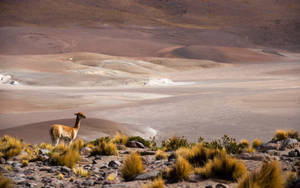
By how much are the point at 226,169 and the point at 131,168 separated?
5.08 ft

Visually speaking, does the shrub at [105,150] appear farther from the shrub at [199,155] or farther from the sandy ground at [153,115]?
the sandy ground at [153,115]

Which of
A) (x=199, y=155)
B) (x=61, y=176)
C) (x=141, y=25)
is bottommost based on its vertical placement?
(x=61, y=176)

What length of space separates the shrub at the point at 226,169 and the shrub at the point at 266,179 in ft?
2.50

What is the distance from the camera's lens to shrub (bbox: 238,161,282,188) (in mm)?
4676

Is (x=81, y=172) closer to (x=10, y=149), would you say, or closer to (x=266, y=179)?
(x=10, y=149)

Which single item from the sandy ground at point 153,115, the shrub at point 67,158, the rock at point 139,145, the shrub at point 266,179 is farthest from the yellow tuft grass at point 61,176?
the sandy ground at point 153,115

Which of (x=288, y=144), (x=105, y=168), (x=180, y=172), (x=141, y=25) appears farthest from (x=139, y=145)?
(x=141, y=25)

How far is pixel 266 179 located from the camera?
480cm

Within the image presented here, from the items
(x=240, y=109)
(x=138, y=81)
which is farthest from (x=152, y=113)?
(x=138, y=81)

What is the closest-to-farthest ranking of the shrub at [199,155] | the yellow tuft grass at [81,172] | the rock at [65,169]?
the yellow tuft grass at [81,172] → the shrub at [199,155] → the rock at [65,169]

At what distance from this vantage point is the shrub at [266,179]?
Answer: 4676mm

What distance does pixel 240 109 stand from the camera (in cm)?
2136

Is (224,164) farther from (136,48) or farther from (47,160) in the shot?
(136,48)

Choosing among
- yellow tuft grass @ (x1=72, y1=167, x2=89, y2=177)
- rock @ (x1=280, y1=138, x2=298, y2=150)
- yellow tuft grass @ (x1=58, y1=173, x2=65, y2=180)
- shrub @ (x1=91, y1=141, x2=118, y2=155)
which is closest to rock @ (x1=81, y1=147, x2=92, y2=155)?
shrub @ (x1=91, y1=141, x2=118, y2=155)
